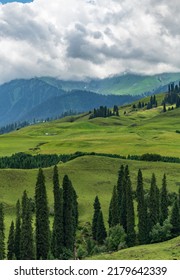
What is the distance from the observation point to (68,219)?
95.1 metres

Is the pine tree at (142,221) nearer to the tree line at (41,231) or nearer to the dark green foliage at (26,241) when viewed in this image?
the tree line at (41,231)

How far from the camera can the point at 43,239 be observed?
86062mm

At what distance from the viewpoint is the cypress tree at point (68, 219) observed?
303 ft

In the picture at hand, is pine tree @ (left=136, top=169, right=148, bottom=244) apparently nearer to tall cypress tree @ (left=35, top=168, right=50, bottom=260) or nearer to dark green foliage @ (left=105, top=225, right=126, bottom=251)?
dark green foliage @ (left=105, top=225, right=126, bottom=251)

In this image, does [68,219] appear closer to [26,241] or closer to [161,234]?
[26,241]

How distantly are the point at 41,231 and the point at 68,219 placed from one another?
1003 centimetres

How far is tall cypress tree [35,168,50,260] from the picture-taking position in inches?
3361

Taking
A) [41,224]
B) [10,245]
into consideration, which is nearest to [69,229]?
[41,224]

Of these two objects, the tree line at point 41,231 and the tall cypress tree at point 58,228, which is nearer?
the tree line at point 41,231

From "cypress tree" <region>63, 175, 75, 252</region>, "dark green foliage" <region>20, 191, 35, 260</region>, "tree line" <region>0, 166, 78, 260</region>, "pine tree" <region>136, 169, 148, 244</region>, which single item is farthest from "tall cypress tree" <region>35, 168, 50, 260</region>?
"pine tree" <region>136, 169, 148, 244</region>

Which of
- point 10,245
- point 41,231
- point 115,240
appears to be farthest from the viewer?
point 115,240

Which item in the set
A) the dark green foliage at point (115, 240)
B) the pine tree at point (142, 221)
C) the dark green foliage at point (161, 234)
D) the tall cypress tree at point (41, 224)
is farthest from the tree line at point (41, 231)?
the dark green foliage at point (161, 234)
